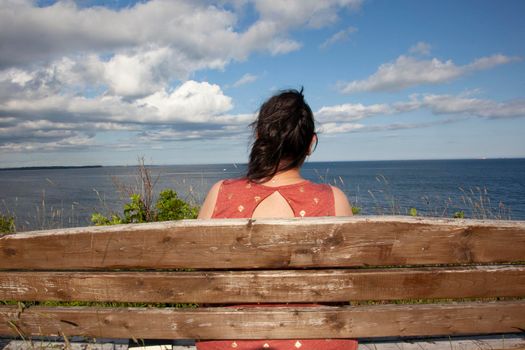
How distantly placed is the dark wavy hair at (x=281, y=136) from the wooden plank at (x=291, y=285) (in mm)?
656

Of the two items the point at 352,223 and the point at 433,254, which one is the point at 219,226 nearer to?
the point at 352,223

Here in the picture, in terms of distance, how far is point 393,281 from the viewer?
196 centimetres

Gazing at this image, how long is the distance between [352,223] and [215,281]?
759 millimetres

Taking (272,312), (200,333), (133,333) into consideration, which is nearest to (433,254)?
(272,312)

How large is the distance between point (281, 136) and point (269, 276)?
845 mm

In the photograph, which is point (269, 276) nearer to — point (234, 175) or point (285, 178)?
point (285, 178)

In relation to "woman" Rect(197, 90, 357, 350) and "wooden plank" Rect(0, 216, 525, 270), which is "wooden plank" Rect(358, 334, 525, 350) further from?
"wooden plank" Rect(0, 216, 525, 270)

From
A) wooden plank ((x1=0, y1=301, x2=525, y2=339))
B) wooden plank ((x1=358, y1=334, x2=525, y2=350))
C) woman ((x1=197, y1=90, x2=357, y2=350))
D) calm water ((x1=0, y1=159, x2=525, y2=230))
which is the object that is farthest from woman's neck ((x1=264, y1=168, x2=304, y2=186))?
wooden plank ((x1=358, y1=334, x2=525, y2=350))

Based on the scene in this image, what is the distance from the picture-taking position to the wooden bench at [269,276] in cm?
185

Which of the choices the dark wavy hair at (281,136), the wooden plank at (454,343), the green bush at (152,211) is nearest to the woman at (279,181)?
the dark wavy hair at (281,136)

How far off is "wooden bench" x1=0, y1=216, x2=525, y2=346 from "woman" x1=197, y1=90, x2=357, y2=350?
33 cm

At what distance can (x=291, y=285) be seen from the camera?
1.94 metres

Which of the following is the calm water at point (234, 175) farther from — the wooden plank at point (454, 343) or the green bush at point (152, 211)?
the wooden plank at point (454, 343)

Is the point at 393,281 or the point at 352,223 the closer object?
the point at 352,223
